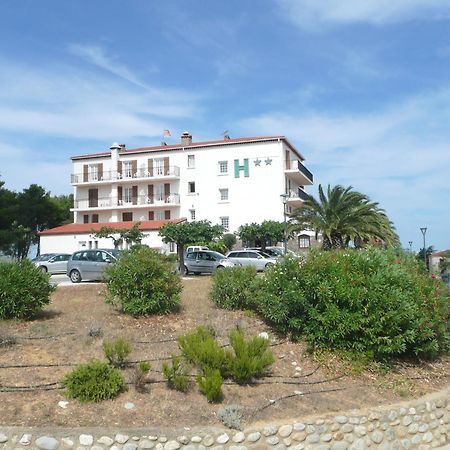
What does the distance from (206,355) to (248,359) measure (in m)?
0.64

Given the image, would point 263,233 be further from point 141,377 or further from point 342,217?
point 141,377

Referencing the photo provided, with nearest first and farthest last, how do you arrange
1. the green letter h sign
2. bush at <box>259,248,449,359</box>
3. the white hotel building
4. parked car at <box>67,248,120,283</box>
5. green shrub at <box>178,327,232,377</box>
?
green shrub at <box>178,327,232,377</box> < bush at <box>259,248,449,359</box> < parked car at <box>67,248,120,283</box> < the white hotel building < the green letter h sign

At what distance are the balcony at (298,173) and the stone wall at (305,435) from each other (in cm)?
4713

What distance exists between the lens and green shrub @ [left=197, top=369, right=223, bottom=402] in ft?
24.8

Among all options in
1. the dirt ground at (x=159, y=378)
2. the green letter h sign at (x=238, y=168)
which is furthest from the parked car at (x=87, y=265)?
the green letter h sign at (x=238, y=168)

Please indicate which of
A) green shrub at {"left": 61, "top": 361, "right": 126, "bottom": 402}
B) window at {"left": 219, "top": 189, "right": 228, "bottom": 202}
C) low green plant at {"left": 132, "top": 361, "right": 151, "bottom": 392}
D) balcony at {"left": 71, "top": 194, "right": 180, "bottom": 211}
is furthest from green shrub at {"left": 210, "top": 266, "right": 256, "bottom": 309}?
balcony at {"left": 71, "top": 194, "right": 180, "bottom": 211}

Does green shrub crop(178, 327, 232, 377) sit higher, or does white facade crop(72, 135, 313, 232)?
white facade crop(72, 135, 313, 232)

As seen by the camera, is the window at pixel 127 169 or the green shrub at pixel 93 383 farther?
the window at pixel 127 169

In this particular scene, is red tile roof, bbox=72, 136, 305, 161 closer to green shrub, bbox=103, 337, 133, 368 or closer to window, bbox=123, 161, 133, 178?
window, bbox=123, 161, 133, 178

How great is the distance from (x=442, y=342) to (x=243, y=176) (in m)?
45.7

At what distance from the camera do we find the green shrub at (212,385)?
24.8 ft

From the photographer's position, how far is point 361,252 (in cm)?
1111

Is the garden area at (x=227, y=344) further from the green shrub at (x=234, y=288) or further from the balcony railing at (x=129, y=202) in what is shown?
the balcony railing at (x=129, y=202)

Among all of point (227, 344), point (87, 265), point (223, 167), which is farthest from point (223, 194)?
point (227, 344)
